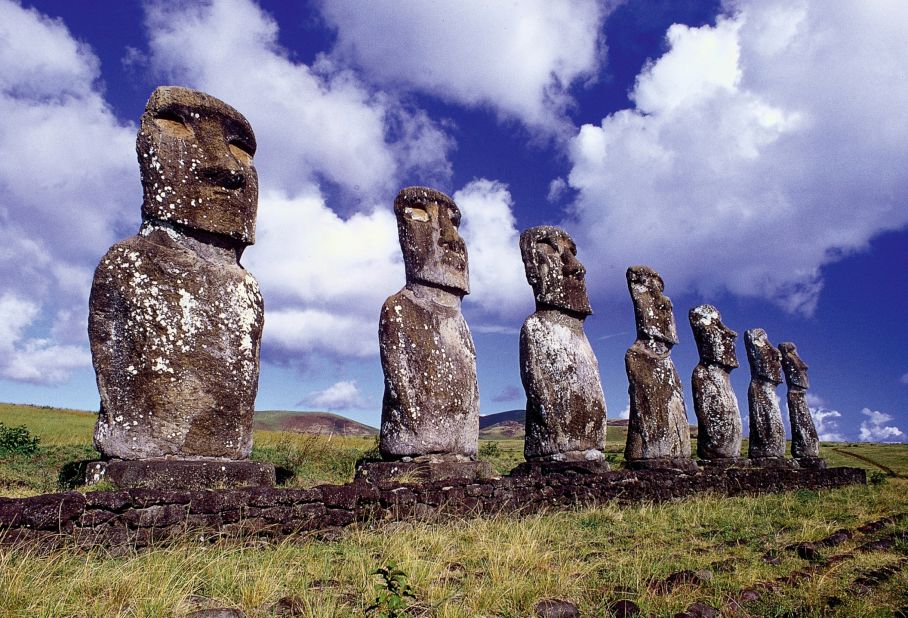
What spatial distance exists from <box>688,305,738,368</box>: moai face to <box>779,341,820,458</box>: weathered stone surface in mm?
5262

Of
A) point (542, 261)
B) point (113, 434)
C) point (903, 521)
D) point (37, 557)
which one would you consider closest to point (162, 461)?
point (113, 434)

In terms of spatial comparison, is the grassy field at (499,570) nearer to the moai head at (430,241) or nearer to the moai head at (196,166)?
the moai head at (196,166)

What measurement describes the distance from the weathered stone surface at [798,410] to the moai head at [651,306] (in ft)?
28.8

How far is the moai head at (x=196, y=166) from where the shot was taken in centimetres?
744

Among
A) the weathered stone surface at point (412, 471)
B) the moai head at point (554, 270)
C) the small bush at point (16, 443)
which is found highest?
the moai head at point (554, 270)

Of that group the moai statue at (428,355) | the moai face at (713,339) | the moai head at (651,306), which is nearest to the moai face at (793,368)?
the moai face at (713,339)

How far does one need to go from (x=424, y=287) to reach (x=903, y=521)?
7.24m

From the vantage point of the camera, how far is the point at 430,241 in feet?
32.8

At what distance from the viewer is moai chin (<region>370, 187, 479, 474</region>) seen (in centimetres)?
890

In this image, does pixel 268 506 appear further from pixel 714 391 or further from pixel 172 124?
pixel 714 391

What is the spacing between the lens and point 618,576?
5527 millimetres

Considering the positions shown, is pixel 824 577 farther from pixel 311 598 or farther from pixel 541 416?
pixel 541 416

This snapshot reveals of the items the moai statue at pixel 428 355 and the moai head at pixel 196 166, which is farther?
the moai statue at pixel 428 355

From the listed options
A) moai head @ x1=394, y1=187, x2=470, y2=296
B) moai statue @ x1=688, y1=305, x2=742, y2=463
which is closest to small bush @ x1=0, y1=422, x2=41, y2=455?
moai head @ x1=394, y1=187, x2=470, y2=296
